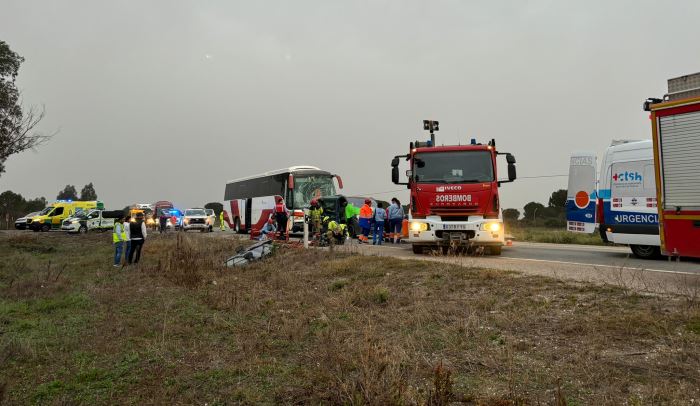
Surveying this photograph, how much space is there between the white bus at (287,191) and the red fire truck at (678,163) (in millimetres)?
16959

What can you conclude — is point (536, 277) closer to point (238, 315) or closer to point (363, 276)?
point (363, 276)

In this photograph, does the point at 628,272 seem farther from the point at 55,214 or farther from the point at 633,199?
the point at 55,214

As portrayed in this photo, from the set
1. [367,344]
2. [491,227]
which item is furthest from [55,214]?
[367,344]

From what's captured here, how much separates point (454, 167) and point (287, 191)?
13.5 metres

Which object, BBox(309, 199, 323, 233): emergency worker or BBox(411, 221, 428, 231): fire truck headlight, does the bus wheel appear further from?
BBox(309, 199, 323, 233): emergency worker

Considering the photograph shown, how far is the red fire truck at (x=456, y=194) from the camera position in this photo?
39.3 ft

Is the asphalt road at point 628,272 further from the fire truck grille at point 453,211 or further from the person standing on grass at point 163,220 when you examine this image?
the person standing on grass at point 163,220

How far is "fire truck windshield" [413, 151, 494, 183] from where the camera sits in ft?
39.8

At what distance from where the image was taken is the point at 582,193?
43.4ft

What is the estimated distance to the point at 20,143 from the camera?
23125mm

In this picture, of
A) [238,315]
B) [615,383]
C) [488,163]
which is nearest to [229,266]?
[238,315]

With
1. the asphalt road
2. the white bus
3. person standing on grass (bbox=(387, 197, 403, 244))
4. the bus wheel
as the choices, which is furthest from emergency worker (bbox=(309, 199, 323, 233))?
the bus wheel

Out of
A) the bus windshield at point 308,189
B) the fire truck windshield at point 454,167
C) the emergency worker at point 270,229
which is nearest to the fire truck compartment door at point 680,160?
the fire truck windshield at point 454,167

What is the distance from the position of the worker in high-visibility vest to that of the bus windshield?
517 cm
